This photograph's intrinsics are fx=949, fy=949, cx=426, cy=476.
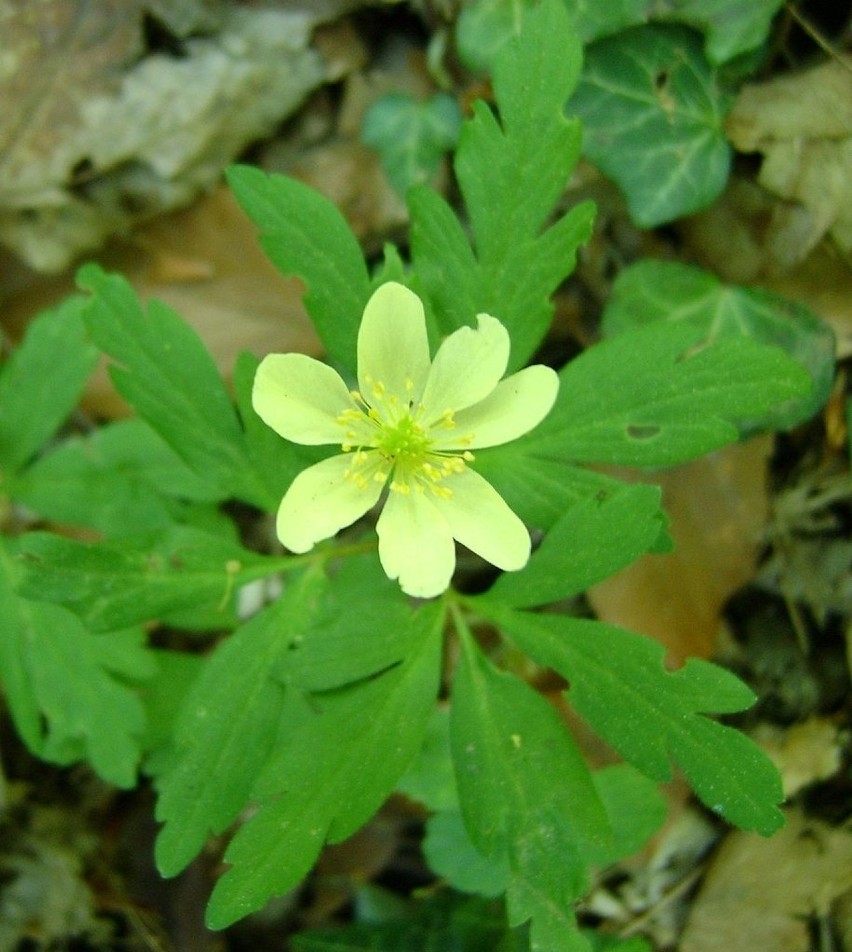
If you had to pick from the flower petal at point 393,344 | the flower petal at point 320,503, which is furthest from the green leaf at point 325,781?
the flower petal at point 393,344

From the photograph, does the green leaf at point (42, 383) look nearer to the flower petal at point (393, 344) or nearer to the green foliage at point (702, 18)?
the flower petal at point (393, 344)

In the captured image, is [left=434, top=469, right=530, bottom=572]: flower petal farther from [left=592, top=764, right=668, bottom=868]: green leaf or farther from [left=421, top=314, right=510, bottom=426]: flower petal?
[left=592, top=764, right=668, bottom=868]: green leaf

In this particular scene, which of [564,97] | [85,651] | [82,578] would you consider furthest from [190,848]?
[564,97]

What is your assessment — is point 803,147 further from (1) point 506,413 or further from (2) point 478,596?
(2) point 478,596

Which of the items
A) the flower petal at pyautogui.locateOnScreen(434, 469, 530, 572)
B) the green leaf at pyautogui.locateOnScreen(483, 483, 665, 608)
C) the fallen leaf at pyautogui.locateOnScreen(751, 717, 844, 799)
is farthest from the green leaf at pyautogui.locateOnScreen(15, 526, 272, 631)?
the fallen leaf at pyautogui.locateOnScreen(751, 717, 844, 799)

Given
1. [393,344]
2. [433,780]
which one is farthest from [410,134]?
[433,780]
